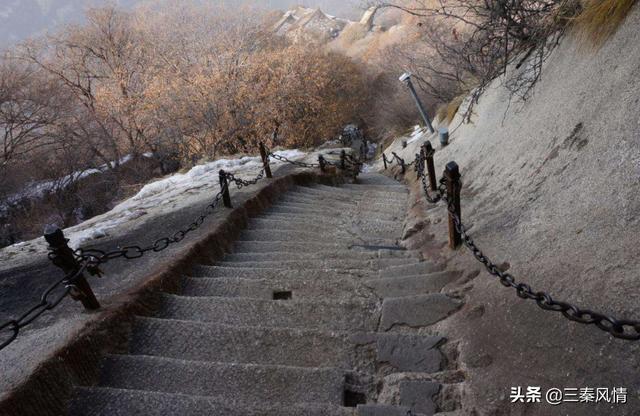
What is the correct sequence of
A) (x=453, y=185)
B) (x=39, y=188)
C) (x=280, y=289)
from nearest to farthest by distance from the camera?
(x=453, y=185), (x=280, y=289), (x=39, y=188)

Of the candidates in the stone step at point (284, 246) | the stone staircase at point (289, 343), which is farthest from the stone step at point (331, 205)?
the stone staircase at point (289, 343)

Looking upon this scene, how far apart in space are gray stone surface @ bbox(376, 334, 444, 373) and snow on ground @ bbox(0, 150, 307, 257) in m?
4.38

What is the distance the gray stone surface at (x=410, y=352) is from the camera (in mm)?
2328

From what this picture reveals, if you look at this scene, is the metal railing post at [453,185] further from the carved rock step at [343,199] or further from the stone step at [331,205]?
the carved rock step at [343,199]

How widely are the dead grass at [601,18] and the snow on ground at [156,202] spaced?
18.1 ft

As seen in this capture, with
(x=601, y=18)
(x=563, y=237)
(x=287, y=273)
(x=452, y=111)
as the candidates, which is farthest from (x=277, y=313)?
(x=452, y=111)

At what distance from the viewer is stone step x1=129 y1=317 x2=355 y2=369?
2.45 m

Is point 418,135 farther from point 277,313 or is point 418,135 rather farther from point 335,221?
point 277,313

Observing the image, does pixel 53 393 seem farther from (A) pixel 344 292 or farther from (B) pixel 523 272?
(B) pixel 523 272

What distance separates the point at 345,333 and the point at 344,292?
727mm

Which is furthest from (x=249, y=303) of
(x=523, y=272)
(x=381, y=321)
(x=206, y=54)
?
(x=206, y=54)

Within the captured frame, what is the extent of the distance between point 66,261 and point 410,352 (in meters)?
2.30

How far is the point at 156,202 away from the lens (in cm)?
714

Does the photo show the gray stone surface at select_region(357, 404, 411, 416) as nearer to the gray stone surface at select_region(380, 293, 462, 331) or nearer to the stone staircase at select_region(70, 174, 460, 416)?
the stone staircase at select_region(70, 174, 460, 416)
